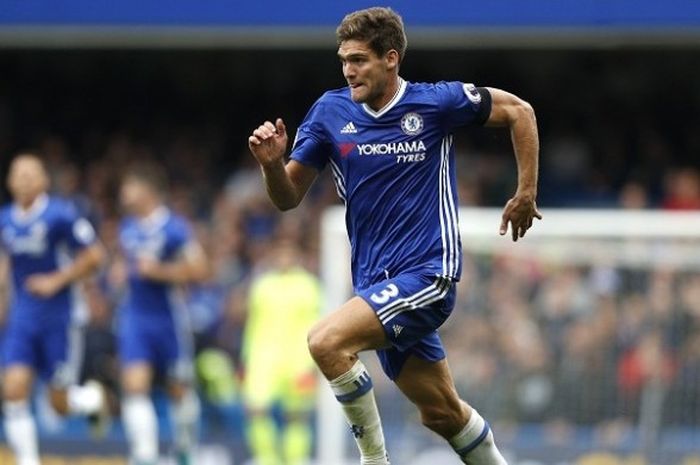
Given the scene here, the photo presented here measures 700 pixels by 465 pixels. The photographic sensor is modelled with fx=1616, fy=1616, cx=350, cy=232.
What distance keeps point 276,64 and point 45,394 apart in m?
5.20

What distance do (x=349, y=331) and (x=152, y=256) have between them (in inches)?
231

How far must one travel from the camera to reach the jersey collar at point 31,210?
37.8 ft

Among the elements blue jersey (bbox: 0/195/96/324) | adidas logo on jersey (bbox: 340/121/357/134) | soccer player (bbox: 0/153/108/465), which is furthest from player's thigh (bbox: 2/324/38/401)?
adidas logo on jersey (bbox: 340/121/357/134)

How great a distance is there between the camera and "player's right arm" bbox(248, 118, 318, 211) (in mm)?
6438

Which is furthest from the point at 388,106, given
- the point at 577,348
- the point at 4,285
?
the point at 4,285

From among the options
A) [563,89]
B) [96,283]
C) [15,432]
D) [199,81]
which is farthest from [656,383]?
[199,81]

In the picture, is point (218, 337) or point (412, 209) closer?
point (412, 209)

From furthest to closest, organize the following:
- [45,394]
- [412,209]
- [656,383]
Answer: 1. [45,394]
2. [656,383]
3. [412,209]

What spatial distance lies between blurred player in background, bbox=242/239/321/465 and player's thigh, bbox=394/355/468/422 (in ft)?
21.2

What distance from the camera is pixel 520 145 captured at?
270 inches

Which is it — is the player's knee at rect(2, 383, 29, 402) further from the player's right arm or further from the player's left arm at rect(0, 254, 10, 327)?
the player's right arm

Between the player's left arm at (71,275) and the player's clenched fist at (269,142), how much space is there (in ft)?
16.2

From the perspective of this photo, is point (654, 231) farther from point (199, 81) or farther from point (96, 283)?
point (199, 81)

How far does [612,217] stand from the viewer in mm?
11539
